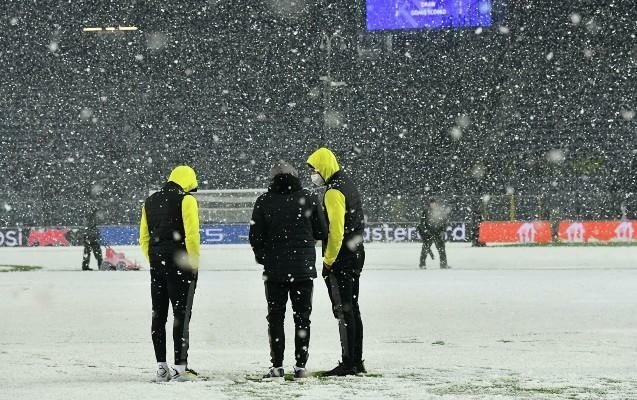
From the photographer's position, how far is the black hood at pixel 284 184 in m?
7.29

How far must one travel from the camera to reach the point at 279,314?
24.1 ft

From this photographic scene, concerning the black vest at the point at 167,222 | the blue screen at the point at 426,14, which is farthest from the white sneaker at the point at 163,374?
the blue screen at the point at 426,14

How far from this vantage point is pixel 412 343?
31.4ft

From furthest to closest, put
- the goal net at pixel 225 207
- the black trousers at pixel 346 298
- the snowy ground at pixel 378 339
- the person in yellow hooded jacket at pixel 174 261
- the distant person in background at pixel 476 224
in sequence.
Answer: the goal net at pixel 225 207 < the distant person in background at pixel 476 224 < the black trousers at pixel 346 298 < the person in yellow hooded jacket at pixel 174 261 < the snowy ground at pixel 378 339

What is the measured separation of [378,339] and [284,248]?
2.98 meters

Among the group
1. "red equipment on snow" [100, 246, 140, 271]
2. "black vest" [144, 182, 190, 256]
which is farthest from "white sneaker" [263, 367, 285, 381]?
"red equipment on snow" [100, 246, 140, 271]

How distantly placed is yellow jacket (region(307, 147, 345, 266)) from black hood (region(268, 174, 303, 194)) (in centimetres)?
18

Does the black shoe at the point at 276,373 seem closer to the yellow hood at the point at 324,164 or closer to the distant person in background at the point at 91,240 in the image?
the yellow hood at the point at 324,164

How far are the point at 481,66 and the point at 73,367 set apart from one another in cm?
5021

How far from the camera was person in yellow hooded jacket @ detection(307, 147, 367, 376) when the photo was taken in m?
7.47

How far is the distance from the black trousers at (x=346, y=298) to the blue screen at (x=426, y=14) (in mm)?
40928

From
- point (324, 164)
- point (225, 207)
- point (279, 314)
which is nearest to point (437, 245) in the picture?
point (324, 164)

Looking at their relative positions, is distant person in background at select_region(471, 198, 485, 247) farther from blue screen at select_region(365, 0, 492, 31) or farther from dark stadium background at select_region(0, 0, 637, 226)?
dark stadium background at select_region(0, 0, 637, 226)

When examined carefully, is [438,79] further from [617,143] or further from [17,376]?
[17,376]
